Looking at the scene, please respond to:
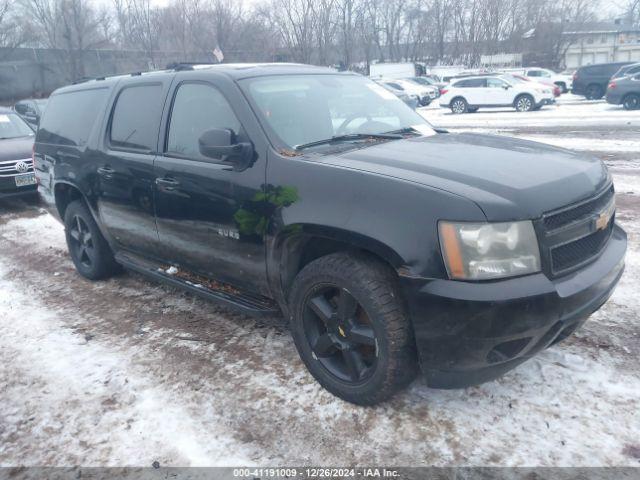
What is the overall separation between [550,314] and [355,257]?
0.98m

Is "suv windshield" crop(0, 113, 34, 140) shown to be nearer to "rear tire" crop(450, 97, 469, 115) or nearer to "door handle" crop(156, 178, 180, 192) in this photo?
"door handle" crop(156, 178, 180, 192)

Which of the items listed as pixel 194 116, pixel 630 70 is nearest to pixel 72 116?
pixel 194 116

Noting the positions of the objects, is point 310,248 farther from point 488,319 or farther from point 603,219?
point 603,219

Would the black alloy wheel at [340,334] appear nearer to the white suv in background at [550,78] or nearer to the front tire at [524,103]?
the front tire at [524,103]

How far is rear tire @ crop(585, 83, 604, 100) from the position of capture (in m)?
24.8

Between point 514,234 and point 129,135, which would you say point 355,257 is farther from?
point 129,135

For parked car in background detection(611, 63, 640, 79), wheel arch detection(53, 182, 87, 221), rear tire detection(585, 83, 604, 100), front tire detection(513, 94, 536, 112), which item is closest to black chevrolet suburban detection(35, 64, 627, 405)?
wheel arch detection(53, 182, 87, 221)

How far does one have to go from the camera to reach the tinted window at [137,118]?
3.96m

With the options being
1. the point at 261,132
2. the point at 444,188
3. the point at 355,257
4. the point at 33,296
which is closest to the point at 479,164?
the point at 444,188

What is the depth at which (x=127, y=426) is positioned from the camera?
2893 millimetres

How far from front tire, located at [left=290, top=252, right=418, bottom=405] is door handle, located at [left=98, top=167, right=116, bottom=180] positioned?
2.16 metres

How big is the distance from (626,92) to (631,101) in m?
0.44

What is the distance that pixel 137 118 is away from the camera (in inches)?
164

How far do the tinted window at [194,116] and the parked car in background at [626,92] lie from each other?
19.5 meters
